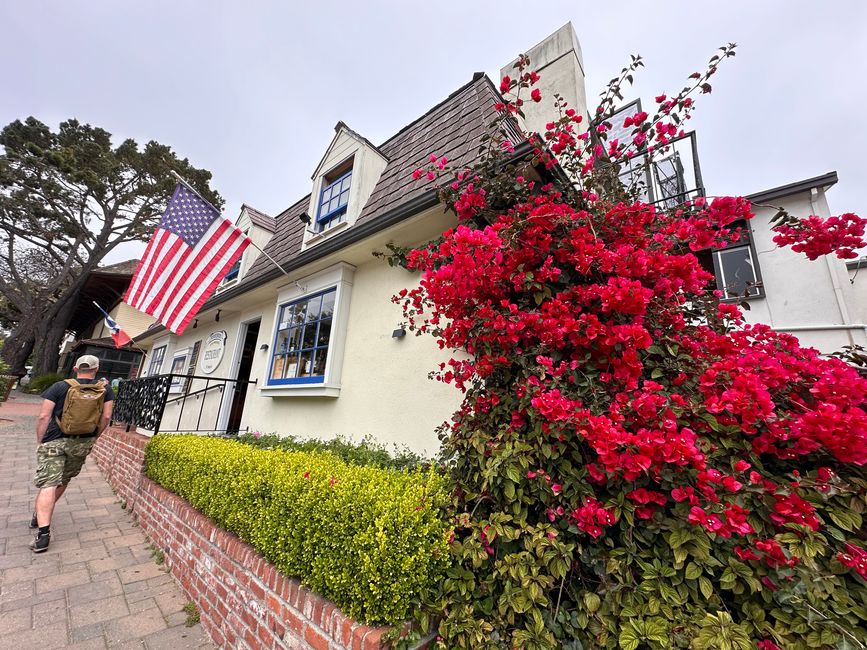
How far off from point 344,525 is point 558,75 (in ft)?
17.1

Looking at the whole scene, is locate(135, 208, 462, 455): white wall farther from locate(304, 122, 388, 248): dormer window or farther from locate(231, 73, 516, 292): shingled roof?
locate(304, 122, 388, 248): dormer window

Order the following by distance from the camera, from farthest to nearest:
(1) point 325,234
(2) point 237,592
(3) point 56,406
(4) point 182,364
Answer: (4) point 182,364
(1) point 325,234
(3) point 56,406
(2) point 237,592

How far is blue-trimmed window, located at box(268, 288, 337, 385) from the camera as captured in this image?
4.50 m

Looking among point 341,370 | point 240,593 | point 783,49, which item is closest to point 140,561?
point 240,593

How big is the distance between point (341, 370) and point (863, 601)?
4171mm

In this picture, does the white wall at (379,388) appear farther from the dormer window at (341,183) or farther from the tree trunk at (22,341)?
the tree trunk at (22,341)

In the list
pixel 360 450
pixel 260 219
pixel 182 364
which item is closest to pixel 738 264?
pixel 360 450

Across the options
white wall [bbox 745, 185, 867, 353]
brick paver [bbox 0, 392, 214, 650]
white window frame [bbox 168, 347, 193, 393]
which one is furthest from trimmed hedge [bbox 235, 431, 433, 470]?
white wall [bbox 745, 185, 867, 353]

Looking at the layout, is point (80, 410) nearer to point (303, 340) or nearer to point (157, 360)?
point (303, 340)

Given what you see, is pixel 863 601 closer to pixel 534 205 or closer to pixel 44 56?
pixel 534 205

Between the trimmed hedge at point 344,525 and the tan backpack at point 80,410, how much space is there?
81.3 inches

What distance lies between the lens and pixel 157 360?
32.5ft

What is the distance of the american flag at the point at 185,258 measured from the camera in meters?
4.52

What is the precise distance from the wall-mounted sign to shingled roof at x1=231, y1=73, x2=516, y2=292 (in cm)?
139
